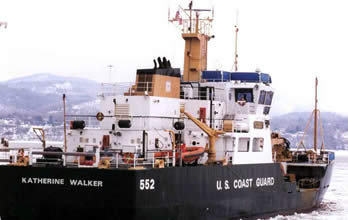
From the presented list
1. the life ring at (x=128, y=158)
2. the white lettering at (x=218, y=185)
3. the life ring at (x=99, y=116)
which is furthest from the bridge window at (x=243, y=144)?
the life ring at (x=128, y=158)

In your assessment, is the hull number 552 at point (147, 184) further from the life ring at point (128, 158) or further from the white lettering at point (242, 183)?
the white lettering at point (242, 183)

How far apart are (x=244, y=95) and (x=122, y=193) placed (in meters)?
10.4

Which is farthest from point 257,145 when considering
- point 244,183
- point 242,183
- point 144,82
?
point 144,82

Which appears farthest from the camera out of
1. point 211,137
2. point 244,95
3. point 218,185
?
point 244,95

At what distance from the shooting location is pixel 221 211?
25.7m

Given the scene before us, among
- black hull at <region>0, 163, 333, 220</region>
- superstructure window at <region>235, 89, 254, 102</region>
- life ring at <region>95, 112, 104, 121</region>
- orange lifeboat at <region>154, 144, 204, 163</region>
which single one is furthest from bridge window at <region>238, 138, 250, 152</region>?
life ring at <region>95, 112, 104, 121</region>

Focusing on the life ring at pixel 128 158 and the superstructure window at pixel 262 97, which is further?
the superstructure window at pixel 262 97

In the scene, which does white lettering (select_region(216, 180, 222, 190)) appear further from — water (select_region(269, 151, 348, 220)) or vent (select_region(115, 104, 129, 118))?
water (select_region(269, 151, 348, 220))

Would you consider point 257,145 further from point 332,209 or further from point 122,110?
point 332,209

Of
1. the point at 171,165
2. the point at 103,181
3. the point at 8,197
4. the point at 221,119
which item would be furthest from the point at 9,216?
the point at 221,119

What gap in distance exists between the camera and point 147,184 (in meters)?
22.2

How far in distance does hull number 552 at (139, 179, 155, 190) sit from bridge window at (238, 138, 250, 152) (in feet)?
22.2

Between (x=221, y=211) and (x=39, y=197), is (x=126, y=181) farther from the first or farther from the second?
(x=221, y=211)

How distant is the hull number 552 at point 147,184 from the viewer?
22.0 meters
